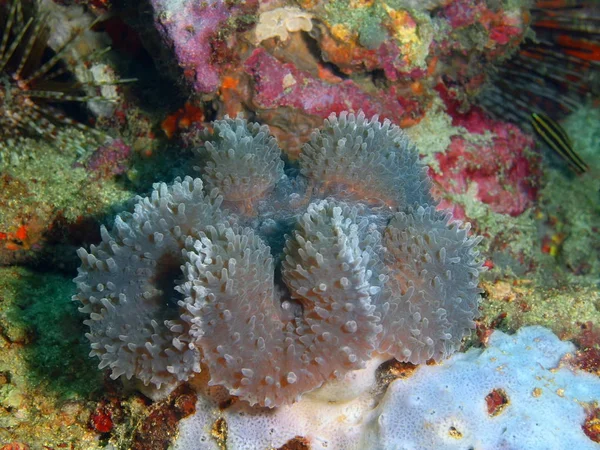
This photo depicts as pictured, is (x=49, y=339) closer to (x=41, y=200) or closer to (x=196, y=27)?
(x=41, y=200)

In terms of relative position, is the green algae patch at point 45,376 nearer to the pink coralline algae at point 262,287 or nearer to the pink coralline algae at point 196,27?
the pink coralline algae at point 262,287

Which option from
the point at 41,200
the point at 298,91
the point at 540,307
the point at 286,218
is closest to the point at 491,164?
the point at 540,307

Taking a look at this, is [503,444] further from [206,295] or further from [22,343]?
[22,343]

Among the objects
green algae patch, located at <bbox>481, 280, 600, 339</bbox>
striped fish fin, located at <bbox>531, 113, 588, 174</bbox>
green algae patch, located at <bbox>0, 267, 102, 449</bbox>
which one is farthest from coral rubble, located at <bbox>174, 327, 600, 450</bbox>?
striped fish fin, located at <bbox>531, 113, 588, 174</bbox>

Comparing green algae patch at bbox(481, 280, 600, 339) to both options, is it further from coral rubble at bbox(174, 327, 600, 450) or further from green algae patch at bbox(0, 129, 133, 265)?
green algae patch at bbox(0, 129, 133, 265)

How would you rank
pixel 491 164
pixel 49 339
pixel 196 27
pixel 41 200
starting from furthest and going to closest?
pixel 491 164
pixel 41 200
pixel 196 27
pixel 49 339
